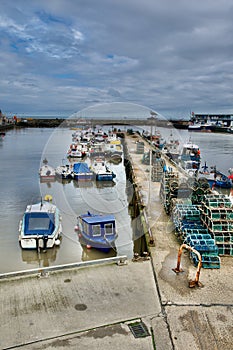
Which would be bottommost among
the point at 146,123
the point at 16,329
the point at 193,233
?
the point at 16,329

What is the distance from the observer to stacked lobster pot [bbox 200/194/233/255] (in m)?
9.16

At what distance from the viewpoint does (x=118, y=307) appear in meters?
6.61

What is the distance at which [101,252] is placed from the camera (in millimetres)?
11703

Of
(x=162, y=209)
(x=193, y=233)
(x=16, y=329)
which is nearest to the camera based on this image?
(x=16, y=329)

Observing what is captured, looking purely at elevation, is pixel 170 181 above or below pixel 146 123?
below

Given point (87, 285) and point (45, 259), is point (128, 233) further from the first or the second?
point (87, 285)

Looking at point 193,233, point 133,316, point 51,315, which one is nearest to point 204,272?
point 193,233

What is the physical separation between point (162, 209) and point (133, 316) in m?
7.81

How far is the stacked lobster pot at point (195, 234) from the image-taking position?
8383 mm

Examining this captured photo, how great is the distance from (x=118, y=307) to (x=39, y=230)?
606 cm

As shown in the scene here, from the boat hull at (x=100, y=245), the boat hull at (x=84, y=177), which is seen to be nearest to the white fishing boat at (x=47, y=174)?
the boat hull at (x=84, y=177)

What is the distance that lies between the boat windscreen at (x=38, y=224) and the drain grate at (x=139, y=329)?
21.6ft

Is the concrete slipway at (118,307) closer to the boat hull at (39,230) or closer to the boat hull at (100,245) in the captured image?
the boat hull at (100,245)

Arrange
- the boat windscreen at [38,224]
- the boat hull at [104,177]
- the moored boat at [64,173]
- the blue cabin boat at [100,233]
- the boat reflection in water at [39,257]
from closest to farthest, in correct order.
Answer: the boat reflection in water at [39,257], the blue cabin boat at [100,233], the boat windscreen at [38,224], the boat hull at [104,177], the moored boat at [64,173]
